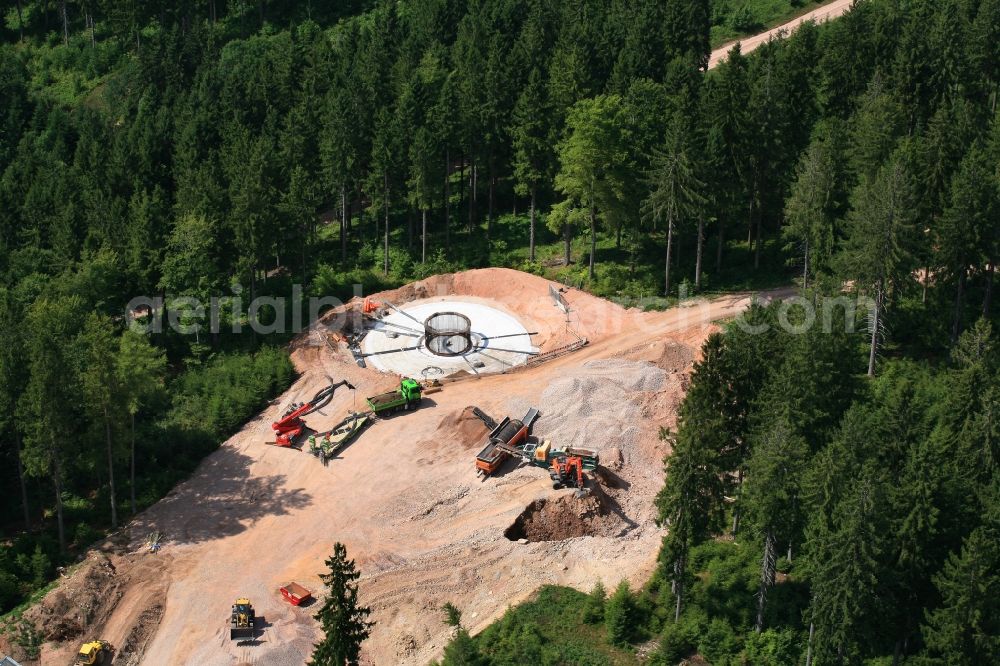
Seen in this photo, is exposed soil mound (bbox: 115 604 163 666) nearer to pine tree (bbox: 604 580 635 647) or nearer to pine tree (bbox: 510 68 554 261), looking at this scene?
pine tree (bbox: 604 580 635 647)

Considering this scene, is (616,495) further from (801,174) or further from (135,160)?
(135,160)

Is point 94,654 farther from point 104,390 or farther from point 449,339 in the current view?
point 449,339

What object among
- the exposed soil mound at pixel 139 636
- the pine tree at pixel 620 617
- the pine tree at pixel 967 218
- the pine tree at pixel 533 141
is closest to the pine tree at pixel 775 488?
the pine tree at pixel 620 617

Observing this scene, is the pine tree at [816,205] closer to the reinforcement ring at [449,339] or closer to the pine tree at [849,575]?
the reinforcement ring at [449,339]

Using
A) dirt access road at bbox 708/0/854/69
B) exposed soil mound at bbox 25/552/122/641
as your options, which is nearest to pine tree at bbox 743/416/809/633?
exposed soil mound at bbox 25/552/122/641

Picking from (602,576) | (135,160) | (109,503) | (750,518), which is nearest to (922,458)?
(750,518)

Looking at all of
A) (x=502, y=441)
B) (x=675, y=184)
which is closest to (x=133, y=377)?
(x=502, y=441)

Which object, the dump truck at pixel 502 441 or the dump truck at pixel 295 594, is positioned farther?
the dump truck at pixel 502 441
